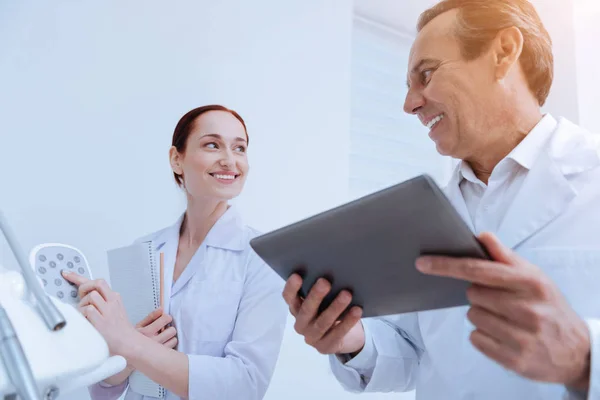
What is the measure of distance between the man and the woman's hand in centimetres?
41

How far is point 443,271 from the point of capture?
58cm

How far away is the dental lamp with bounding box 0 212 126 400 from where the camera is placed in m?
0.43

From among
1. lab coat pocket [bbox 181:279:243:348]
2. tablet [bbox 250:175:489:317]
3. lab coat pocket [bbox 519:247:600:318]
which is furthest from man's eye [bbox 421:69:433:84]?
lab coat pocket [bbox 181:279:243:348]

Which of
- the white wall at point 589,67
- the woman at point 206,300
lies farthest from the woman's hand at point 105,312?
the white wall at point 589,67

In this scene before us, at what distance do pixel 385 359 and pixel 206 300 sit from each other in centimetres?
48

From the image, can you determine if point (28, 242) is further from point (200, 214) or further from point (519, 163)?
point (519, 163)

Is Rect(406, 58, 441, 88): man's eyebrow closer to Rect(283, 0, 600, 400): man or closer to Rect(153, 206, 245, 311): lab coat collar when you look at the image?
Rect(283, 0, 600, 400): man

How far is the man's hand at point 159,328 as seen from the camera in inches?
46.5

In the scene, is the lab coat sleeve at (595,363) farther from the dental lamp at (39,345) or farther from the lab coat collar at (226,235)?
the lab coat collar at (226,235)

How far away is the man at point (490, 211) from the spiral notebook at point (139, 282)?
474 mm

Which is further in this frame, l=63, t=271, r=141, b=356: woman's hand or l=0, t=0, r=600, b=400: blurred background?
l=0, t=0, r=600, b=400: blurred background

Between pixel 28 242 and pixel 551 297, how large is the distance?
1.47 metres

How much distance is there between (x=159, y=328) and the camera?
120cm

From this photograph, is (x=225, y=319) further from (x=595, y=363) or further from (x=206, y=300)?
(x=595, y=363)
